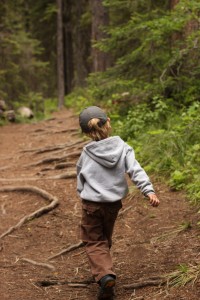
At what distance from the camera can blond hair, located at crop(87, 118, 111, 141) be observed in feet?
13.6

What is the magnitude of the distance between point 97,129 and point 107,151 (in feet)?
0.74

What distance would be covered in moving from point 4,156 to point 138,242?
6.45 meters

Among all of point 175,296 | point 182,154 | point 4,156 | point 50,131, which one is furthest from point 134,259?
point 50,131

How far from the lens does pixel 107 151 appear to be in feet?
13.8

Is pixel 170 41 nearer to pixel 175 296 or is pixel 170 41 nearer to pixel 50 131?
pixel 50 131

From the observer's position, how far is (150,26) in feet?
28.0

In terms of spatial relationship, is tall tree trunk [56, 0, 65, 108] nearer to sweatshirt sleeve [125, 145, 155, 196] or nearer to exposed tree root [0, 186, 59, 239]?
exposed tree root [0, 186, 59, 239]

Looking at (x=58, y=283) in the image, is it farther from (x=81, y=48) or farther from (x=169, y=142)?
(x=81, y=48)

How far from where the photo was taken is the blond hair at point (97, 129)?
415 centimetres

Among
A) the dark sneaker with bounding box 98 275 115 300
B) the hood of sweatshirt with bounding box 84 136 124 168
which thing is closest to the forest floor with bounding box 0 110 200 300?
the dark sneaker with bounding box 98 275 115 300

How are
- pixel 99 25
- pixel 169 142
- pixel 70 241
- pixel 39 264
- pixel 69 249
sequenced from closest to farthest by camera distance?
pixel 39 264, pixel 69 249, pixel 70 241, pixel 169 142, pixel 99 25

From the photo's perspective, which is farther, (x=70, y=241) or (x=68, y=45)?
(x=68, y=45)

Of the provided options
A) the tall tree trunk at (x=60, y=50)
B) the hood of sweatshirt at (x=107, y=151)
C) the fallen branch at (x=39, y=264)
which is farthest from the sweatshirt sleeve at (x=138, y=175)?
the tall tree trunk at (x=60, y=50)

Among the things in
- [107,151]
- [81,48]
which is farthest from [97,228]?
[81,48]
